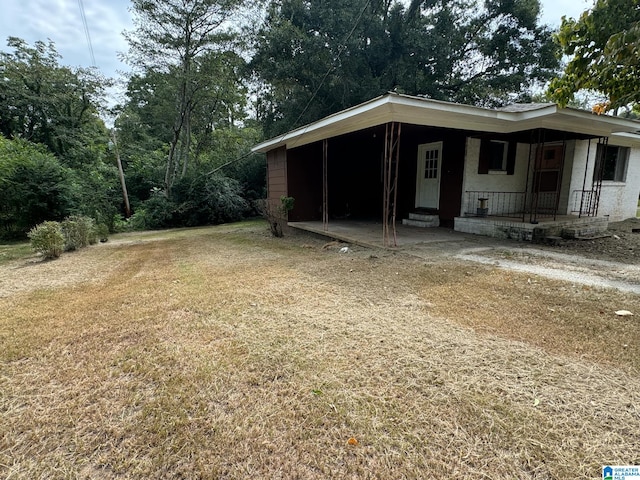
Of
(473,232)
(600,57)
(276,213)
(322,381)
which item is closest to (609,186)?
(473,232)

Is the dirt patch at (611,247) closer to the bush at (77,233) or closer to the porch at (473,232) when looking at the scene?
the porch at (473,232)

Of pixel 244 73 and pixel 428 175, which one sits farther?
pixel 244 73

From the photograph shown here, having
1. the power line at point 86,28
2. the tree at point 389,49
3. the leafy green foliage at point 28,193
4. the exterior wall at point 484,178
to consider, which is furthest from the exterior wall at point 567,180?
the leafy green foliage at point 28,193

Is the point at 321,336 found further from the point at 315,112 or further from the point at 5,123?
the point at 5,123

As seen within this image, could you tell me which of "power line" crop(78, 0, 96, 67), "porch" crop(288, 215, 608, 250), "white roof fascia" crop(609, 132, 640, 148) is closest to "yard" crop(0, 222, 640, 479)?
"porch" crop(288, 215, 608, 250)

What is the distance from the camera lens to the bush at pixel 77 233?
6754 mm

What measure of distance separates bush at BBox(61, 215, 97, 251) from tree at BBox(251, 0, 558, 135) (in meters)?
9.19

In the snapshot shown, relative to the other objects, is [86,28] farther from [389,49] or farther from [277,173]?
[389,49]

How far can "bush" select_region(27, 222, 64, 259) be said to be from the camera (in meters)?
5.81

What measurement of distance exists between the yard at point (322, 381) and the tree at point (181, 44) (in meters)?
11.2

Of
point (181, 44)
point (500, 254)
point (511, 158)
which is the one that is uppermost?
point (181, 44)

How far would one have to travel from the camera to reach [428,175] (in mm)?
8703

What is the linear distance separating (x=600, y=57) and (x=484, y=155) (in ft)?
13.4

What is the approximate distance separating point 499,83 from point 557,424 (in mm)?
16012
